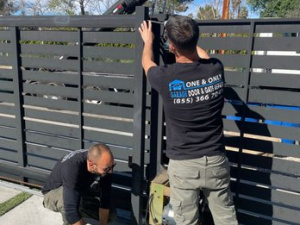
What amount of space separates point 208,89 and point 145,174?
142cm

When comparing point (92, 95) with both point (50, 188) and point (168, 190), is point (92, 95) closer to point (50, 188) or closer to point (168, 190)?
point (50, 188)

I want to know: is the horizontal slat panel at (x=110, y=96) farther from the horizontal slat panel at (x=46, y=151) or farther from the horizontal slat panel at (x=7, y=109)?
the horizontal slat panel at (x=7, y=109)

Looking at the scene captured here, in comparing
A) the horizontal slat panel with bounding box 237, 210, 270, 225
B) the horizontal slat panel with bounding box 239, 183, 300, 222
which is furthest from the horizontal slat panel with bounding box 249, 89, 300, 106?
the horizontal slat panel with bounding box 237, 210, 270, 225

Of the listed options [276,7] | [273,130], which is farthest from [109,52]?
[276,7]

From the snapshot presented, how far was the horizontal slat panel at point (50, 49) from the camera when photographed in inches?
140

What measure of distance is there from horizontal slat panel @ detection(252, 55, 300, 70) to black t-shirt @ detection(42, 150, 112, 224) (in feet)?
5.41

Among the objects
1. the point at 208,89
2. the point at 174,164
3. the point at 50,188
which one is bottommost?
the point at 50,188

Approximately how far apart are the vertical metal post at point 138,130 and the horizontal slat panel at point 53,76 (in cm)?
88

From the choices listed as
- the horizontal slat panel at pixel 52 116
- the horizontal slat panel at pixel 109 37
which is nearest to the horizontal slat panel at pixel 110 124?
the horizontal slat panel at pixel 52 116

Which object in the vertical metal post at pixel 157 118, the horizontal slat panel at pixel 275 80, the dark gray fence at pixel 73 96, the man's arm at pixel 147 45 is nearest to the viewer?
the man's arm at pixel 147 45

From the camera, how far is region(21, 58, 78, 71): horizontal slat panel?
3.60 metres

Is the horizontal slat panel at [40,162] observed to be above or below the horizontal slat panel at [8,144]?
below

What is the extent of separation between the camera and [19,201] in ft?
12.8

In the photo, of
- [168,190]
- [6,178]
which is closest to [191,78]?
[168,190]
